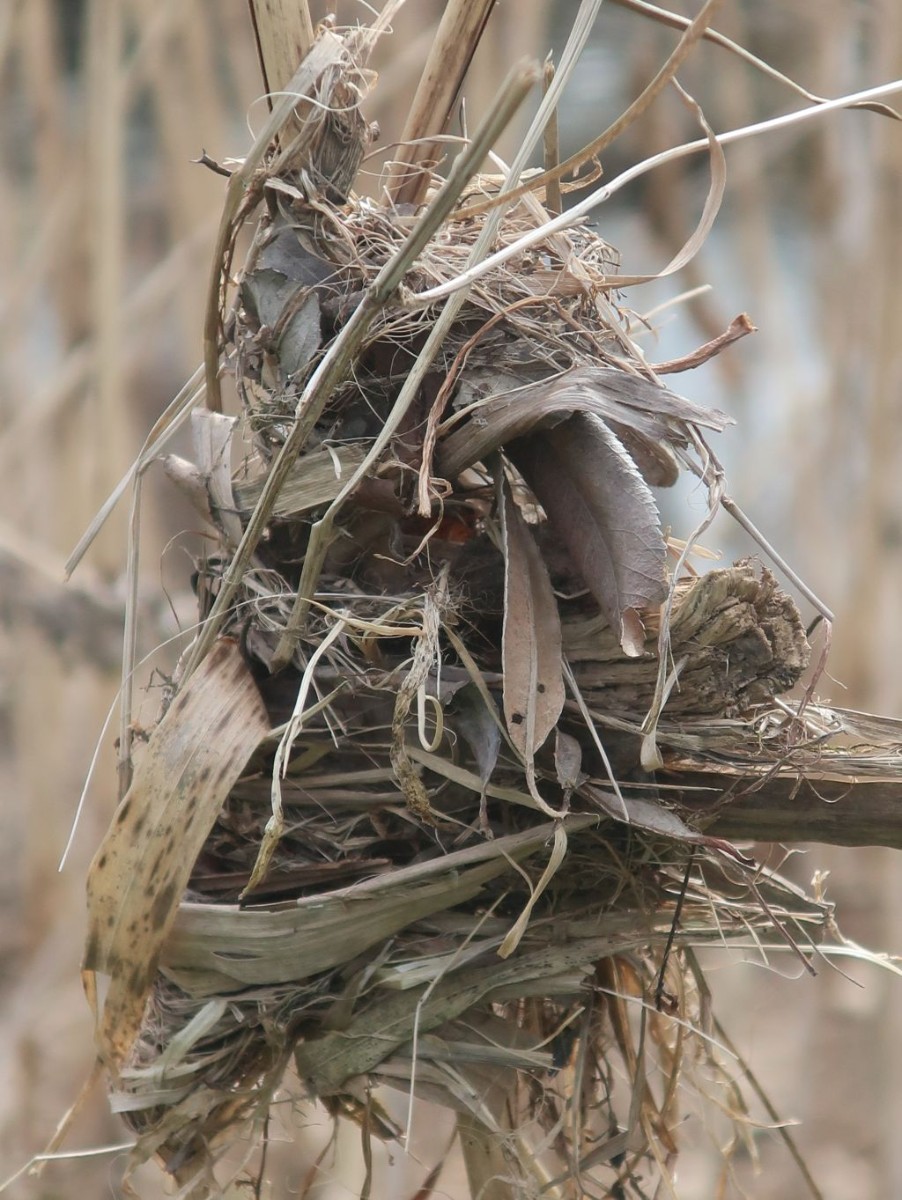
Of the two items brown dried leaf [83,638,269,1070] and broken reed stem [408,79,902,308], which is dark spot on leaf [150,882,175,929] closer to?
brown dried leaf [83,638,269,1070]

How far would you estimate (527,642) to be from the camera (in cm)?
32

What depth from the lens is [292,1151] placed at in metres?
1.39

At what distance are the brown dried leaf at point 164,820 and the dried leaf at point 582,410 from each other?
0.11m

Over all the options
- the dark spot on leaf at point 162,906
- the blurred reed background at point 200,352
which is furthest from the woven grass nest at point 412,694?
the blurred reed background at point 200,352

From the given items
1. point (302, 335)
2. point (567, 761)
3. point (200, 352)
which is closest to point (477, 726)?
point (567, 761)

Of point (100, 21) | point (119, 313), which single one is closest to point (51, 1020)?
point (119, 313)

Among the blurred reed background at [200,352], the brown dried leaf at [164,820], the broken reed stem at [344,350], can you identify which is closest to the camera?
the broken reed stem at [344,350]

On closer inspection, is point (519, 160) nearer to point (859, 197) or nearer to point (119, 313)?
point (119, 313)

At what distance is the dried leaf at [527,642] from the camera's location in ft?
1.03

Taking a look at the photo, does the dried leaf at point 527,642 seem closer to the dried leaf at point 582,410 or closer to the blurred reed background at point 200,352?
the dried leaf at point 582,410

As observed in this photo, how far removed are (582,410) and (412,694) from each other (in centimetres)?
9

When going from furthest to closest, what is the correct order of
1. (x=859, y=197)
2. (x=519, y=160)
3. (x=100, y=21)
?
(x=859, y=197) < (x=100, y=21) < (x=519, y=160)

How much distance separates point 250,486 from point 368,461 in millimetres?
74

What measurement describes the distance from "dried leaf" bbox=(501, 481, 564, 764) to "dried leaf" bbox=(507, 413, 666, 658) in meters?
0.01
